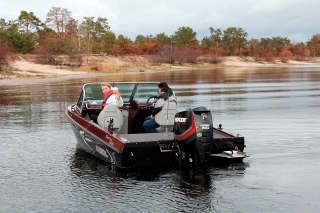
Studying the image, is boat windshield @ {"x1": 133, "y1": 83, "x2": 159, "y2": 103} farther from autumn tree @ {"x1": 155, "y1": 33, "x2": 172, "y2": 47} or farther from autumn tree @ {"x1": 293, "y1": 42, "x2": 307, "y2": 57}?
autumn tree @ {"x1": 293, "y1": 42, "x2": 307, "y2": 57}

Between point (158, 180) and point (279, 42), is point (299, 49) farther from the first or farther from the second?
point (158, 180)

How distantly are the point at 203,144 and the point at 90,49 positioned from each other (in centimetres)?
7477

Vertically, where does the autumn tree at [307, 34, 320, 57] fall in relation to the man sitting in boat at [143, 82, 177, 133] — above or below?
above

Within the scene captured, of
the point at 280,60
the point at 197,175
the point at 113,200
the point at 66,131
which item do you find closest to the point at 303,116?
the point at 66,131

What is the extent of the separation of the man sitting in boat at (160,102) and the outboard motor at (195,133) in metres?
1.18

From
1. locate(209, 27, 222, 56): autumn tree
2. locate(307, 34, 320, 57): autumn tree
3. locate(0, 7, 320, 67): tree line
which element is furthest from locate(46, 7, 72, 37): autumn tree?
locate(307, 34, 320, 57): autumn tree

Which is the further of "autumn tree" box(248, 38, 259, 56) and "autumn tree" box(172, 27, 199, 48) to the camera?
"autumn tree" box(248, 38, 259, 56)

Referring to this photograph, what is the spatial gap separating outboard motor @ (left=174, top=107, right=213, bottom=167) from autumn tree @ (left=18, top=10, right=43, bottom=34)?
313 feet

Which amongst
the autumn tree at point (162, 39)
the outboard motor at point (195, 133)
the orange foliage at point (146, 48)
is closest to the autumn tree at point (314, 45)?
the autumn tree at point (162, 39)

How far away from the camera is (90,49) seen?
81.9m

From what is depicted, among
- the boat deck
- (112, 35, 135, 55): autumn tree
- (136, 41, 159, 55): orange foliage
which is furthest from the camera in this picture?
(136, 41, 159, 55): orange foliage

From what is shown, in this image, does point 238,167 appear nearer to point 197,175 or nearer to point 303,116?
point 197,175

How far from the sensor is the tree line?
73562 mm

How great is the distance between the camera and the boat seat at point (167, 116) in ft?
32.6
